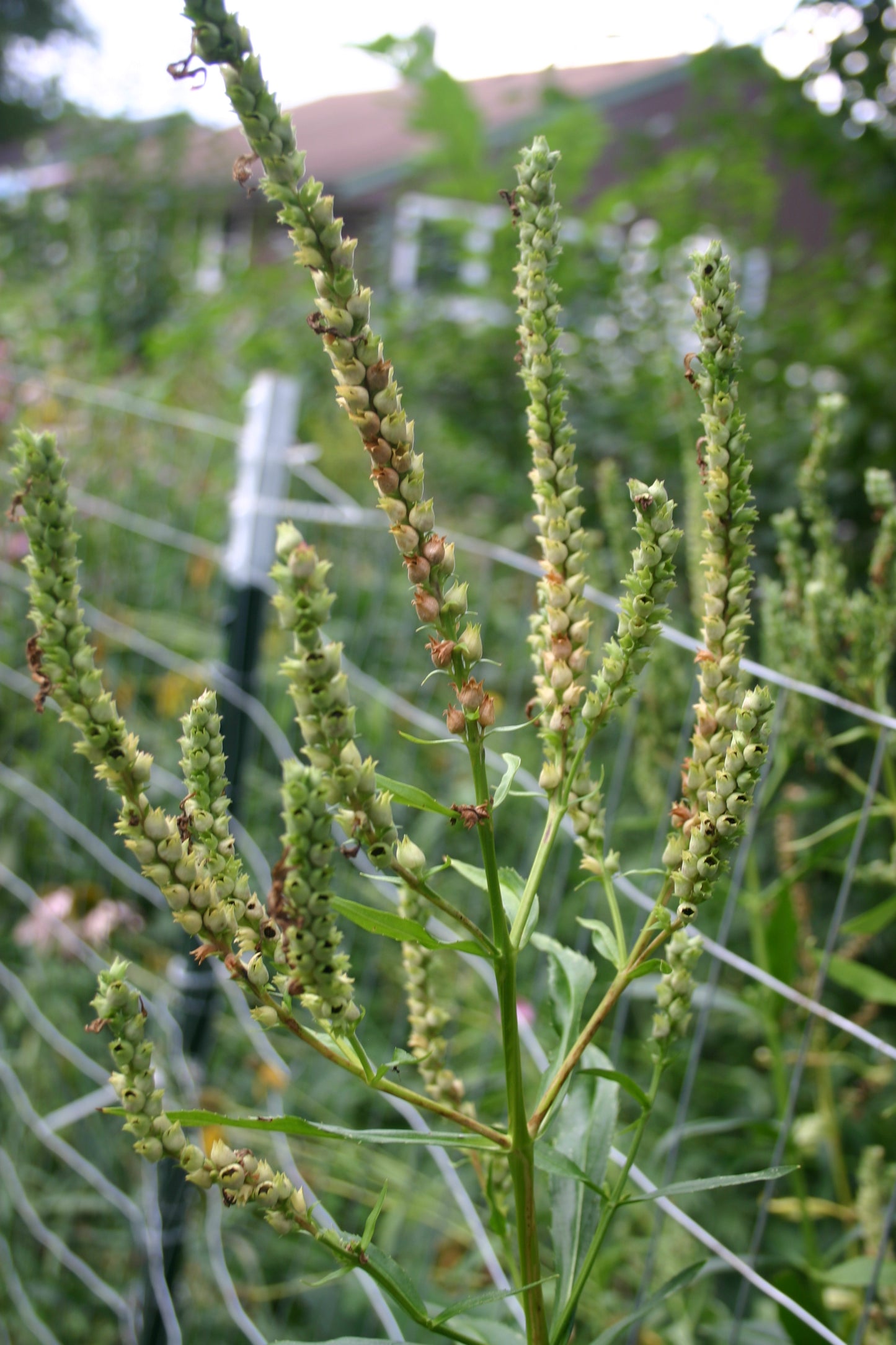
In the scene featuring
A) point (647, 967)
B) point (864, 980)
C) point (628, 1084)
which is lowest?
point (864, 980)

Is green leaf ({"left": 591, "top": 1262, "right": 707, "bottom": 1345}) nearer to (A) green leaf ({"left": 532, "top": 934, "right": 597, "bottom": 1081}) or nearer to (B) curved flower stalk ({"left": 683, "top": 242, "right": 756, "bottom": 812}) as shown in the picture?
(A) green leaf ({"left": 532, "top": 934, "right": 597, "bottom": 1081})

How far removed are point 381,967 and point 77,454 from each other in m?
2.13

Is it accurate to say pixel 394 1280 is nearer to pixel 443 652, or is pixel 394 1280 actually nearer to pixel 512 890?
pixel 512 890

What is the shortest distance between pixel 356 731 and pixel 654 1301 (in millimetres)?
452

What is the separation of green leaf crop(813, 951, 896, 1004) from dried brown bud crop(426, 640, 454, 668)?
768mm

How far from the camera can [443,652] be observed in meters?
0.58

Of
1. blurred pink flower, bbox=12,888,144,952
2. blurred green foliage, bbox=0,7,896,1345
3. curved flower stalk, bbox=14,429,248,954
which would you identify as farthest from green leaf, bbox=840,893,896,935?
blurred pink flower, bbox=12,888,144,952

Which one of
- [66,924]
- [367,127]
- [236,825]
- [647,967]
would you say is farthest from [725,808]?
[367,127]

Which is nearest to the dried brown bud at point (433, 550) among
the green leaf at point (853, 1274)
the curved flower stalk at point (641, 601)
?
→ the curved flower stalk at point (641, 601)

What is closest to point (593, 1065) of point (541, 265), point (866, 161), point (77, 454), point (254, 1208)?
point (254, 1208)

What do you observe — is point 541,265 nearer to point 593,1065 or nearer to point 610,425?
point 593,1065

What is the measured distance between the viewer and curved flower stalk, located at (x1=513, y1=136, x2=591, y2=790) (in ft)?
2.04

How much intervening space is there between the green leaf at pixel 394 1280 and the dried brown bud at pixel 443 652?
1.17ft

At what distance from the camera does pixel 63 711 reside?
58 cm
